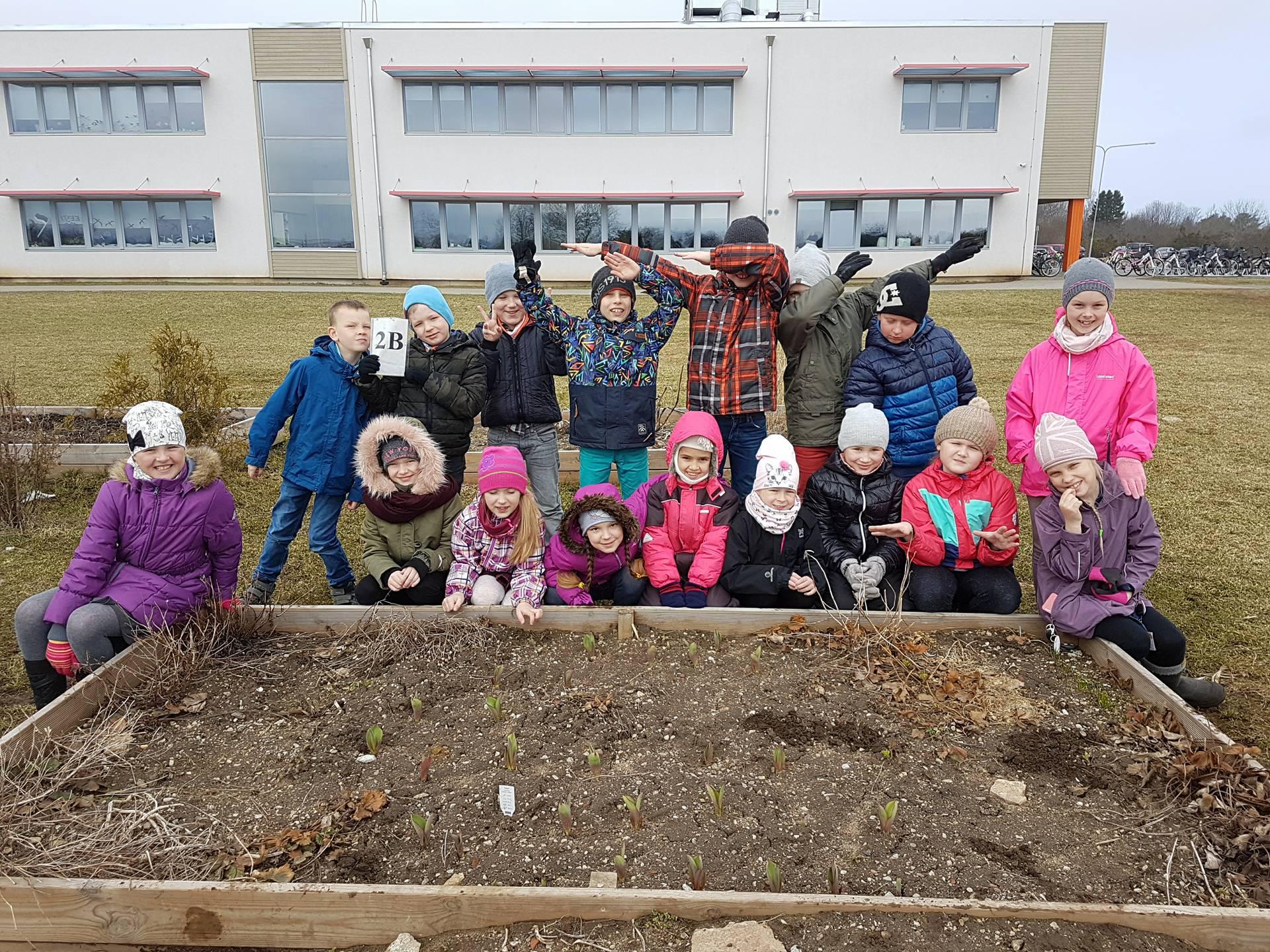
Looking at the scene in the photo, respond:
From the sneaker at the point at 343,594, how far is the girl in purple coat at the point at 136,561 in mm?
997

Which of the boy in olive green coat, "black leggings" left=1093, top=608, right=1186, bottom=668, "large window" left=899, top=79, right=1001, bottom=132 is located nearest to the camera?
"black leggings" left=1093, top=608, right=1186, bottom=668

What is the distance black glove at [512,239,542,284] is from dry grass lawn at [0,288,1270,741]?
2.19 metres

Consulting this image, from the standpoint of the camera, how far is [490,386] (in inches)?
194

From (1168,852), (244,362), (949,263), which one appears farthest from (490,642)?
(244,362)

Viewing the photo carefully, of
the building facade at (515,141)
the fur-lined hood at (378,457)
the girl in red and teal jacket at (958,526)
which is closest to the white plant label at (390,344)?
the fur-lined hood at (378,457)

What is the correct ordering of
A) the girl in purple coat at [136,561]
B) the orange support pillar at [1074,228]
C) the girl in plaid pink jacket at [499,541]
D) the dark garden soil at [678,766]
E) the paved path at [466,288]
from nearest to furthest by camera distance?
the dark garden soil at [678,766] < the girl in purple coat at [136,561] < the girl in plaid pink jacket at [499,541] < the paved path at [466,288] < the orange support pillar at [1074,228]

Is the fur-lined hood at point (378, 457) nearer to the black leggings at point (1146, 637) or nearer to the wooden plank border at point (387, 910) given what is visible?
the wooden plank border at point (387, 910)

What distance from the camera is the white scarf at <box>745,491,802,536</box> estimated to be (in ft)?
13.7

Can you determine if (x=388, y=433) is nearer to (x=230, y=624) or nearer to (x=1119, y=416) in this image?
(x=230, y=624)

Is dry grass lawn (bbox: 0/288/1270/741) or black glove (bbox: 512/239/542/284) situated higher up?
black glove (bbox: 512/239/542/284)

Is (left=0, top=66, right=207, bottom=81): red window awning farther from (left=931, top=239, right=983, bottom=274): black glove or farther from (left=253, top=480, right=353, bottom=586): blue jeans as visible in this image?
(left=931, top=239, right=983, bottom=274): black glove

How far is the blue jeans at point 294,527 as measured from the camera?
4.53 meters

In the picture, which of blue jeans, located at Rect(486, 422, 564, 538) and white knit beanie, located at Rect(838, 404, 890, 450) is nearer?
white knit beanie, located at Rect(838, 404, 890, 450)

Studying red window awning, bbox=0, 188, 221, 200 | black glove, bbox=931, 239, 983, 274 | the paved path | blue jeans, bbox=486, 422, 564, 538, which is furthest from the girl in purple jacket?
red window awning, bbox=0, 188, 221, 200
